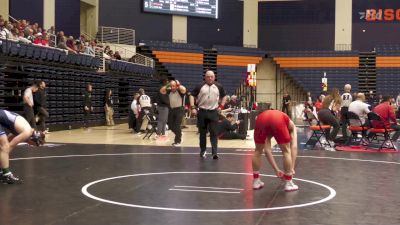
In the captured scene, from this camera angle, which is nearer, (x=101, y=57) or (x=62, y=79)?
(x=62, y=79)

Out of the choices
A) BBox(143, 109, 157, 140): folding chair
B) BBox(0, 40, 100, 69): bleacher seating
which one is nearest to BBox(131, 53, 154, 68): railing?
BBox(0, 40, 100, 69): bleacher seating

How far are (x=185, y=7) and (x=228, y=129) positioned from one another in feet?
61.9

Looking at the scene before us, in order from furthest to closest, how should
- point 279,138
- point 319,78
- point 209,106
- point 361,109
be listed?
point 319,78 → point 361,109 → point 209,106 → point 279,138

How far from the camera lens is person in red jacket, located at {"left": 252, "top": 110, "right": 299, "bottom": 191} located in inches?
243

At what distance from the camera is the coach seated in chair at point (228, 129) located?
47.5 feet

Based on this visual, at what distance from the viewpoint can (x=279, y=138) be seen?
620cm

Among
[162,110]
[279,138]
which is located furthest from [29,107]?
[279,138]

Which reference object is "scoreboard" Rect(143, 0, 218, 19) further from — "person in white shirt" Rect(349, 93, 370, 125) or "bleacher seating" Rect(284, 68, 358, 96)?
"person in white shirt" Rect(349, 93, 370, 125)

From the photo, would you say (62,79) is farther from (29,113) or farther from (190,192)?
(190,192)

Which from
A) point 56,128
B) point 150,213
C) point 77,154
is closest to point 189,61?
point 56,128

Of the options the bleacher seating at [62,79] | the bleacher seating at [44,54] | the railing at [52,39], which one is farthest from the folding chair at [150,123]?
the railing at [52,39]

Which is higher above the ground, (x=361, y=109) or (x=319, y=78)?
(x=319, y=78)

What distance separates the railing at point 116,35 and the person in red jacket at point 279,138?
2412 centimetres

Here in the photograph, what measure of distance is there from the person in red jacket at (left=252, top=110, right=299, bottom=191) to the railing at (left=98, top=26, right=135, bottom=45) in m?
24.1
